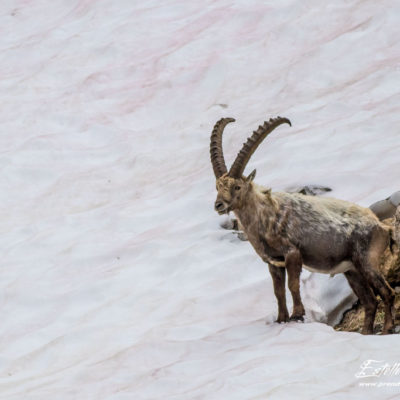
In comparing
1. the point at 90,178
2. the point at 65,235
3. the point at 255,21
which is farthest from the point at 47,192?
the point at 255,21

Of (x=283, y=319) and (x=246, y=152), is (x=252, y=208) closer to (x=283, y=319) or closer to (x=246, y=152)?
(x=246, y=152)

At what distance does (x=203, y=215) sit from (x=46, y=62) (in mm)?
8838

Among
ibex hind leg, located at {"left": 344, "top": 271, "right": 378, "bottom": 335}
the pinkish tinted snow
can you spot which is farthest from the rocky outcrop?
ibex hind leg, located at {"left": 344, "top": 271, "right": 378, "bottom": 335}

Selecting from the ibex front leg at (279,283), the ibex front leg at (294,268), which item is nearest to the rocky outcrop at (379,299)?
the ibex front leg at (279,283)

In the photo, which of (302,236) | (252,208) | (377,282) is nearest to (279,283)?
(302,236)

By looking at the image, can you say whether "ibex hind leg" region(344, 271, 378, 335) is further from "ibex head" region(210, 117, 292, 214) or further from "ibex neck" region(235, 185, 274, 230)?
"ibex head" region(210, 117, 292, 214)

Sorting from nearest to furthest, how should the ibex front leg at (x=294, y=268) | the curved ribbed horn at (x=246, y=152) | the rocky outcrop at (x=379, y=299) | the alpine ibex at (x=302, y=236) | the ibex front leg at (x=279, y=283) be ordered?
the ibex front leg at (x=294, y=268)
the alpine ibex at (x=302, y=236)
the curved ribbed horn at (x=246, y=152)
the ibex front leg at (x=279, y=283)
the rocky outcrop at (x=379, y=299)

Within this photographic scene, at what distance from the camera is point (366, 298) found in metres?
11.6

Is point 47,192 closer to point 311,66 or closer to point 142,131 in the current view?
point 142,131

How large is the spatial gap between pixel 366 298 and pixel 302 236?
1.04 metres

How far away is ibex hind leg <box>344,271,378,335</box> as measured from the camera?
11516 mm

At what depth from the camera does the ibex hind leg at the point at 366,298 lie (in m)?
11.5

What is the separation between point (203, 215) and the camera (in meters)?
16.5

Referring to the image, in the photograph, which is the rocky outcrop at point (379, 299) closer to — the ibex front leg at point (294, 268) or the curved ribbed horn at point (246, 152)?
the ibex front leg at point (294, 268)
